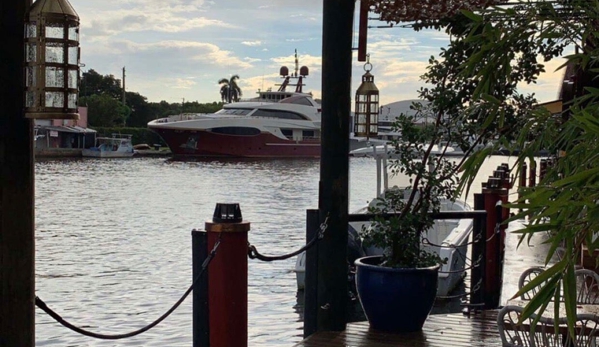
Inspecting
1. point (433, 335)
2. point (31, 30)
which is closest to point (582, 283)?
point (433, 335)

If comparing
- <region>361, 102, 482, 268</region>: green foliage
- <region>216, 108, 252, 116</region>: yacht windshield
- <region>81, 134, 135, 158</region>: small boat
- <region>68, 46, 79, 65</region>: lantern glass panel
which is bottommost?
<region>81, 134, 135, 158</region>: small boat

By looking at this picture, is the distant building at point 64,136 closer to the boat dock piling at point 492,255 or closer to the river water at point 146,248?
the river water at point 146,248

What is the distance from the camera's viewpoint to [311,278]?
633 cm

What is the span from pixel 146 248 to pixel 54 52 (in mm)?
18386

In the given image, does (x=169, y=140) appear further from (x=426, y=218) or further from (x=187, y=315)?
(x=426, y=218)

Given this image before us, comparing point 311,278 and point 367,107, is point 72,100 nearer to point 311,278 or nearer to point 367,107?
point 311,278

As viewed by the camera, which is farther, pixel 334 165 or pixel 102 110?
pixel 102 110

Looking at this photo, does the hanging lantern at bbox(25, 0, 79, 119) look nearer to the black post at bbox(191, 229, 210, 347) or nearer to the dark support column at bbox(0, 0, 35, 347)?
the dark support column at bbox(0, 0, 35, 347)

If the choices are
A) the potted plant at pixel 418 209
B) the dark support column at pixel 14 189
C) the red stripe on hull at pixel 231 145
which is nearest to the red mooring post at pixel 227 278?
the dark support column at pixel 14 189

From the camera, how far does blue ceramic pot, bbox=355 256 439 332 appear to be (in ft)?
20.2

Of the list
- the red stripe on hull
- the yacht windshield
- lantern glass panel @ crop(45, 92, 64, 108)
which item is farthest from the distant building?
lantern glass panel @ crop(45, 92, 64, 108)

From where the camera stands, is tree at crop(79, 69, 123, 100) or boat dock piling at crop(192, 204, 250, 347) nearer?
boat dock piling at crop(192, 204, 250, 347)

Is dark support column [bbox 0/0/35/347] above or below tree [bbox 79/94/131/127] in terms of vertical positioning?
below

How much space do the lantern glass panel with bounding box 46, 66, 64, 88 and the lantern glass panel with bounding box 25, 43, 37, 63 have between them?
73 mm
